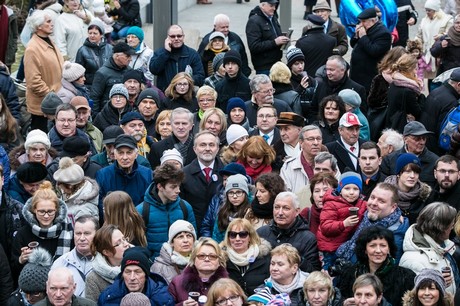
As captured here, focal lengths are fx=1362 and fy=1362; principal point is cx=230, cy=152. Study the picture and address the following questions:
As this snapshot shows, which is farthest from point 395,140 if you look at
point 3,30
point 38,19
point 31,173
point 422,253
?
point 3,30

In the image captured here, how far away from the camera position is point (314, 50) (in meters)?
17.7

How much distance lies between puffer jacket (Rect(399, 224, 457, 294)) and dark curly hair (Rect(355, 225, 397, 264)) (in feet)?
0.62

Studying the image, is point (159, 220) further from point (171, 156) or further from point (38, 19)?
point (38, 19)

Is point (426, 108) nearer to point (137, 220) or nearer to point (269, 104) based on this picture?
point (269, 104)

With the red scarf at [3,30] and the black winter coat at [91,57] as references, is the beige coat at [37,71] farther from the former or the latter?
the red scarf at [3,30]

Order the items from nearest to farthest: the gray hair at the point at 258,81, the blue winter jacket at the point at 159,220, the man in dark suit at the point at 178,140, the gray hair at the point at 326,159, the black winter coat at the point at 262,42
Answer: the blue winter jacket at the point at 159,220, the gray hair at the point at 326,159, the man in dark suit at the point at 178,140, the gray hair at the point at 258,81, the black winter coat at the point at 262,42

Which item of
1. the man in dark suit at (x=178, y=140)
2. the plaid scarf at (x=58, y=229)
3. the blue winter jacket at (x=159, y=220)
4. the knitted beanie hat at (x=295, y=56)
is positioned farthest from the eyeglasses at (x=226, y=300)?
the knitted beanie hat at (x=295, y=56)

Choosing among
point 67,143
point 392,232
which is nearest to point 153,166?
point 67,143

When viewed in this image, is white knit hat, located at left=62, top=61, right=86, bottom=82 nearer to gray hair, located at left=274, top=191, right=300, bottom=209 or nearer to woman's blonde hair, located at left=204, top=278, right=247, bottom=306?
gray hair, located at left=274, top=191, right=300, bottom=209

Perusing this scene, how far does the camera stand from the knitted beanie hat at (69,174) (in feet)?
42.2

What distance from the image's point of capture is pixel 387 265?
11.5 m

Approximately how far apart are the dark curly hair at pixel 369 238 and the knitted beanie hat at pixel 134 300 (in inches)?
75.0

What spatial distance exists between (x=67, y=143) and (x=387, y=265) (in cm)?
385

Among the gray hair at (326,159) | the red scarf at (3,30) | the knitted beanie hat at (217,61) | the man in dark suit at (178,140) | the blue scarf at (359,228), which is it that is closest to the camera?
the blue scarf at (359,228)
